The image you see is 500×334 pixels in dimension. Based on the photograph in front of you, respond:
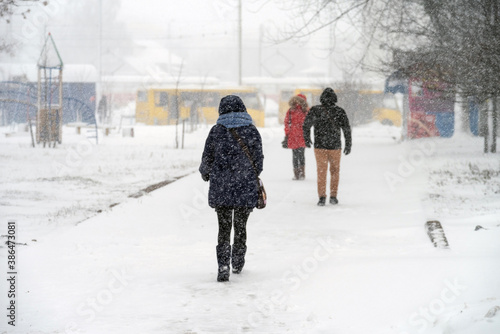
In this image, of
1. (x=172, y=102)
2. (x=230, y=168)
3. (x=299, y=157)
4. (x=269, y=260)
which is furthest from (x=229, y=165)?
(x=172, y=102)

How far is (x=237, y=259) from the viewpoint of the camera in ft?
20.6

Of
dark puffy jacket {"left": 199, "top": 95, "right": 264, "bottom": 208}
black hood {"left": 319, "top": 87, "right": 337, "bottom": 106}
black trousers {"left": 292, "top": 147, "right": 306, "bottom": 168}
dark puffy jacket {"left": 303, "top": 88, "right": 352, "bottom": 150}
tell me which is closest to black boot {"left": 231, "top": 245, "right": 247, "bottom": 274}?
dark puffy jacket {"left": 199, "top": 95, "right": 264, "bottom": 208}

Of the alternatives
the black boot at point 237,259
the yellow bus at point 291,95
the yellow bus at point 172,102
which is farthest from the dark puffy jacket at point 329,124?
the yellow bus at point 291,95

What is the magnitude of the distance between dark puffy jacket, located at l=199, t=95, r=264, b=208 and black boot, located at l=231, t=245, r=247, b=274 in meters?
0.48

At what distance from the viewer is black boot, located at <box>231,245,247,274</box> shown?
628 cm

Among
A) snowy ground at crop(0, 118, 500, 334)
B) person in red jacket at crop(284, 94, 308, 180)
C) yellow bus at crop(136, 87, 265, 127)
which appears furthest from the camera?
yellow bus at crop(136, 87, 265, 127)

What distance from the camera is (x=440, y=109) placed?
90.1 feet

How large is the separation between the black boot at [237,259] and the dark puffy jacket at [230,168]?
1.57 feet

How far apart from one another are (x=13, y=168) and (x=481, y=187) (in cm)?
1059

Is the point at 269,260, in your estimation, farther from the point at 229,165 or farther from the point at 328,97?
the point at 328,97

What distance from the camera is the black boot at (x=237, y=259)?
6279 mm

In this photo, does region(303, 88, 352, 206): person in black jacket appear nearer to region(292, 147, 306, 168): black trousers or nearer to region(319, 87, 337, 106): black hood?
region(319, 87, 337, 106): black hood

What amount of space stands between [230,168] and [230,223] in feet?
1.65

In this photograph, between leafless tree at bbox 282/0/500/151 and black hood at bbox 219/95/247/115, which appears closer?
black hood at bbox 219/95/247/115
